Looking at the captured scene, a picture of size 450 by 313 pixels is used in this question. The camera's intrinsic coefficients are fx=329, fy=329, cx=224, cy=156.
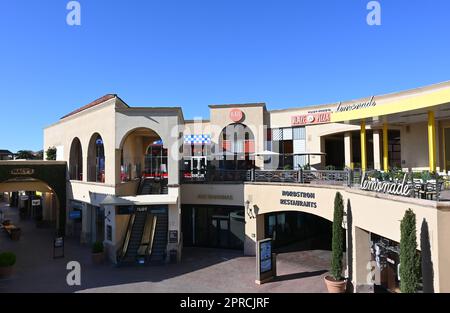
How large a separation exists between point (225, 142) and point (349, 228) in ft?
50.8

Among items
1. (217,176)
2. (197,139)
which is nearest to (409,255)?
(217,176)

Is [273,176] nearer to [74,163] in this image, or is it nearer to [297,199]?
[297,199]

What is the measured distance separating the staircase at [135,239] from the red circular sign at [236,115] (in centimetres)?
1111

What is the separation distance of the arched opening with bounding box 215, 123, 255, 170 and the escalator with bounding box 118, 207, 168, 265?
27.4 feet

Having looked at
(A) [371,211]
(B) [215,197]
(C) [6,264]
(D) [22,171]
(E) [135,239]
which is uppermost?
(D) [22,171]

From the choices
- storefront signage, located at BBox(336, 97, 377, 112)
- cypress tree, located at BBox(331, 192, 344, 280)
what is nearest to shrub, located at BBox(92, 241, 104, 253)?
cypress tree, located at BBox(331, 192, 344, 280)

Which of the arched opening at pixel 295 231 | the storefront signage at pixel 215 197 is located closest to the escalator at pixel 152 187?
the storefront signage at pixel 215 197

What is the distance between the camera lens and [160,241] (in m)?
19.4

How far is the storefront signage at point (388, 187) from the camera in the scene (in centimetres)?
1017

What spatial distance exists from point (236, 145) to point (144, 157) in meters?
9.54

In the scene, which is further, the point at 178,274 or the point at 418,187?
the point at 178,274

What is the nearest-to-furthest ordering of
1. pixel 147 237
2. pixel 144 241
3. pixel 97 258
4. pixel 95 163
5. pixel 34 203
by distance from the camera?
pixel 97 258
pixel 144 241
pixel 147 237
pixel 95 163
pixel 34 203

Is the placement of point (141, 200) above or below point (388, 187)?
below

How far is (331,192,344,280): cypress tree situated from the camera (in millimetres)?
13969
